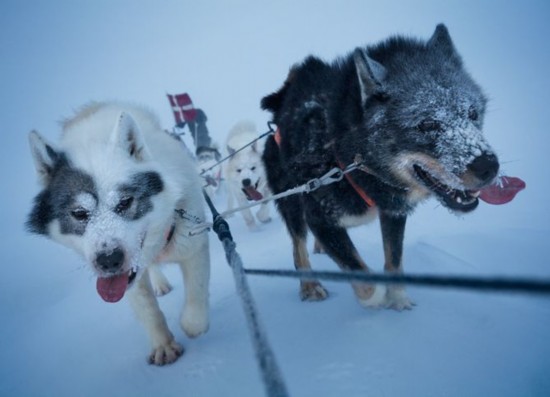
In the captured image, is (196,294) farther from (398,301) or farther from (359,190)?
(398,301)

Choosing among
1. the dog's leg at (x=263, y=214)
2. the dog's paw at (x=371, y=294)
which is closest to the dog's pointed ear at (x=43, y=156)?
the dog's paw at (x=371, y=294)

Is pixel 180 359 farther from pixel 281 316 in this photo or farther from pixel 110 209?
pixel 110 209

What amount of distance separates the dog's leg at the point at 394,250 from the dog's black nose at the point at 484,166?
28.2 inches

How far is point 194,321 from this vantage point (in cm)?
205

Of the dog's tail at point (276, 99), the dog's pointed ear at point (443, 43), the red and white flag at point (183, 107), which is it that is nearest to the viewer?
the dog's pointed ear at point (443, 43)

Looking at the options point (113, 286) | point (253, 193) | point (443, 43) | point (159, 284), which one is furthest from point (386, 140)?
point (253, 193)

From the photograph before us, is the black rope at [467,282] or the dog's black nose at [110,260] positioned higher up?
the dog's black nose at [110,260]

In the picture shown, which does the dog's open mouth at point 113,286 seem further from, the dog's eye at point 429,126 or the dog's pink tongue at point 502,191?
the dog's pink tongue at point 502,191

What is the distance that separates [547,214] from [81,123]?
4.06 meters

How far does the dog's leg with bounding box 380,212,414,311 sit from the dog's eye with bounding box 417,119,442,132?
68 centimetres

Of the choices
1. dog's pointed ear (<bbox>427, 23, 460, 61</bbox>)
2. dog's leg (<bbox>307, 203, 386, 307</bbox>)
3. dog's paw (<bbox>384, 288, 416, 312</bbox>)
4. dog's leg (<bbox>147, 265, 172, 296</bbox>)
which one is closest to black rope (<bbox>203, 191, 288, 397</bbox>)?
dog's leg (<bbox>307, 203, 386, 307</bbox>)

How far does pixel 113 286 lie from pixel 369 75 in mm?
1743

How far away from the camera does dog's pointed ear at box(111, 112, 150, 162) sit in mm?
1738

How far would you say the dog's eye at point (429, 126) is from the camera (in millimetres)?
1463
